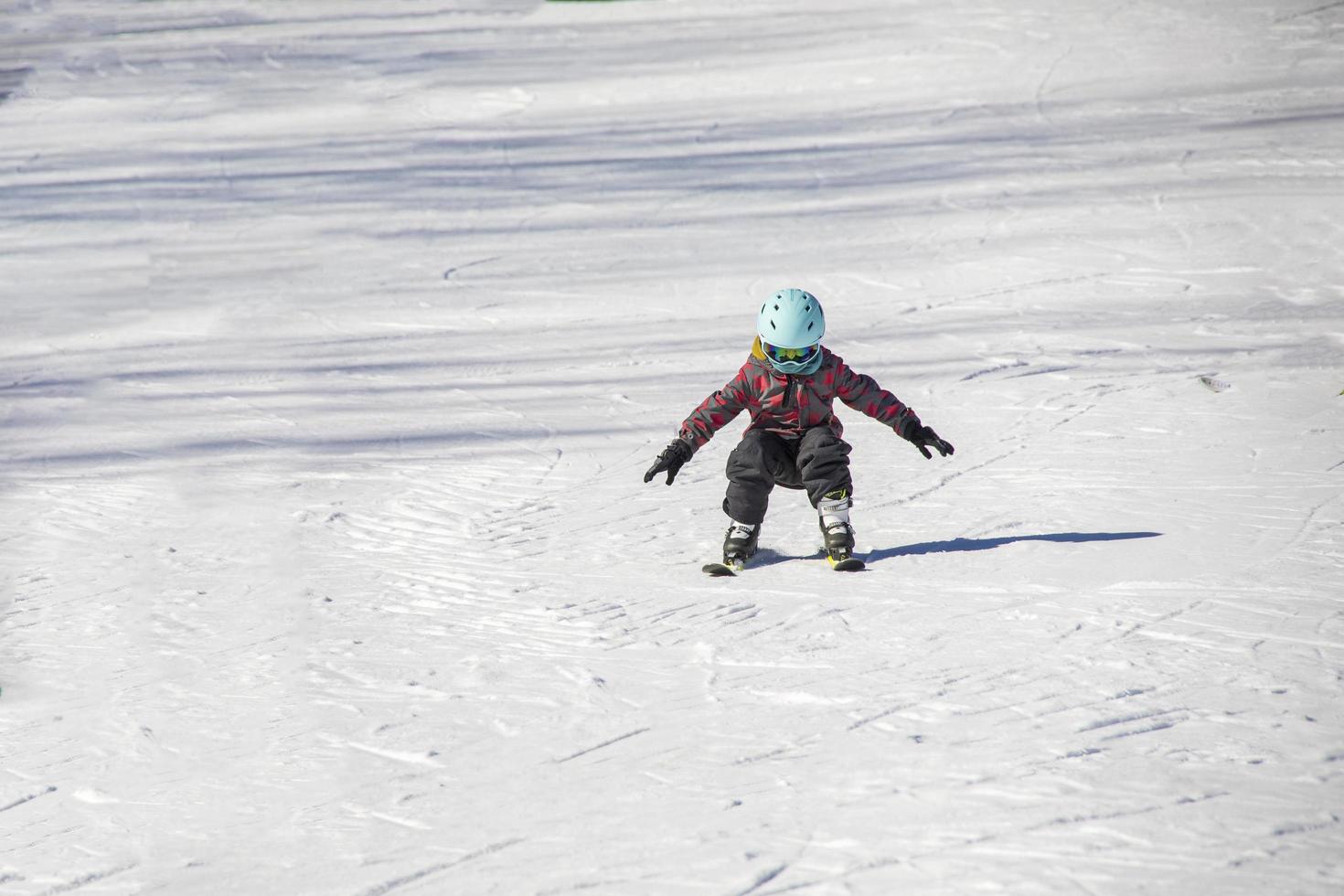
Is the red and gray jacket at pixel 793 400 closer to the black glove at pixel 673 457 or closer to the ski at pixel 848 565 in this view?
the black glove at pixel 673 457

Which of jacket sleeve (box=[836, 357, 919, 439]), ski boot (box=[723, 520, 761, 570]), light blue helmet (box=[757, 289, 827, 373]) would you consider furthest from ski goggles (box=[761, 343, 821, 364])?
ski boot (box=[723, 520, 761, 570])

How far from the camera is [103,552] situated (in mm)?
5129

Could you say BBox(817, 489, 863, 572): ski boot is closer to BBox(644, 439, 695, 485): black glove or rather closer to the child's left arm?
the child's left arm

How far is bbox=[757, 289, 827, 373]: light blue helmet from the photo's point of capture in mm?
4535

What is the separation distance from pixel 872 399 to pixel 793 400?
27 centimetres

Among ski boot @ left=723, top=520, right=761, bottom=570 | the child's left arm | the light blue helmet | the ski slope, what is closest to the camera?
the ski slope

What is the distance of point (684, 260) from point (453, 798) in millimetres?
6566

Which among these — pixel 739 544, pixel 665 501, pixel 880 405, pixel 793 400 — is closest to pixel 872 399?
pixel 880 405

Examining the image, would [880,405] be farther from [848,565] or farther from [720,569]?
[720,569]

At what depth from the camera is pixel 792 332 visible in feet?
14.9

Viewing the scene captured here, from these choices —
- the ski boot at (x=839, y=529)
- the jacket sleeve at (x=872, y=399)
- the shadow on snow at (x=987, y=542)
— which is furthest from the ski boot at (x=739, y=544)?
the jacket sleeve at (x=872, y=399)

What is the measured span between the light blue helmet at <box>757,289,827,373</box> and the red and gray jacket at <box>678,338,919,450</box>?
0.10 ft

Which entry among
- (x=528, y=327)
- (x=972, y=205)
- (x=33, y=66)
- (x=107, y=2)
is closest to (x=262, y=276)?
(x=528, y=327)

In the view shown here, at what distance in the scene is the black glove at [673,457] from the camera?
15.1ft
